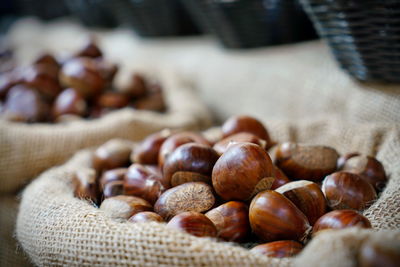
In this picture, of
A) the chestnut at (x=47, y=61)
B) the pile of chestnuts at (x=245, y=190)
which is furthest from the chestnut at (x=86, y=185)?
the chestnut at (x=47, y=61)

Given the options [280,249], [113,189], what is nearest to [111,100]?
[113,189]

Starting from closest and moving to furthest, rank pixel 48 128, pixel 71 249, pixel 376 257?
pixel 376 257 → pixel 71 249 → pixel 48 128

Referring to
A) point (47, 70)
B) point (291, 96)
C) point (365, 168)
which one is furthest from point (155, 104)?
point (365, 168)

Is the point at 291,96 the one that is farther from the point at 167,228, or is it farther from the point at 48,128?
the point at 167,228

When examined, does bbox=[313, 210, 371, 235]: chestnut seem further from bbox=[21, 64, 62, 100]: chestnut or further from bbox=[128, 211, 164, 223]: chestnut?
bbox=[21, 64, 62, 100]: chestnut

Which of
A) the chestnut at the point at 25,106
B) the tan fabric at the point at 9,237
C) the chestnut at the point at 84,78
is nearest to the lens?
the tan fabric at the point at 9,237

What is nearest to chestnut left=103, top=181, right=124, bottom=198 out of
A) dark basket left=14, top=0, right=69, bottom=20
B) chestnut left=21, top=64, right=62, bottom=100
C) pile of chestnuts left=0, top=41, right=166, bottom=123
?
pile of chestnuts left=0, top=41, right=166, bottom=123

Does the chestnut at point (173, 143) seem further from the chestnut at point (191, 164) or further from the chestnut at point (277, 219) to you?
the chestnut at point (277, 219)
